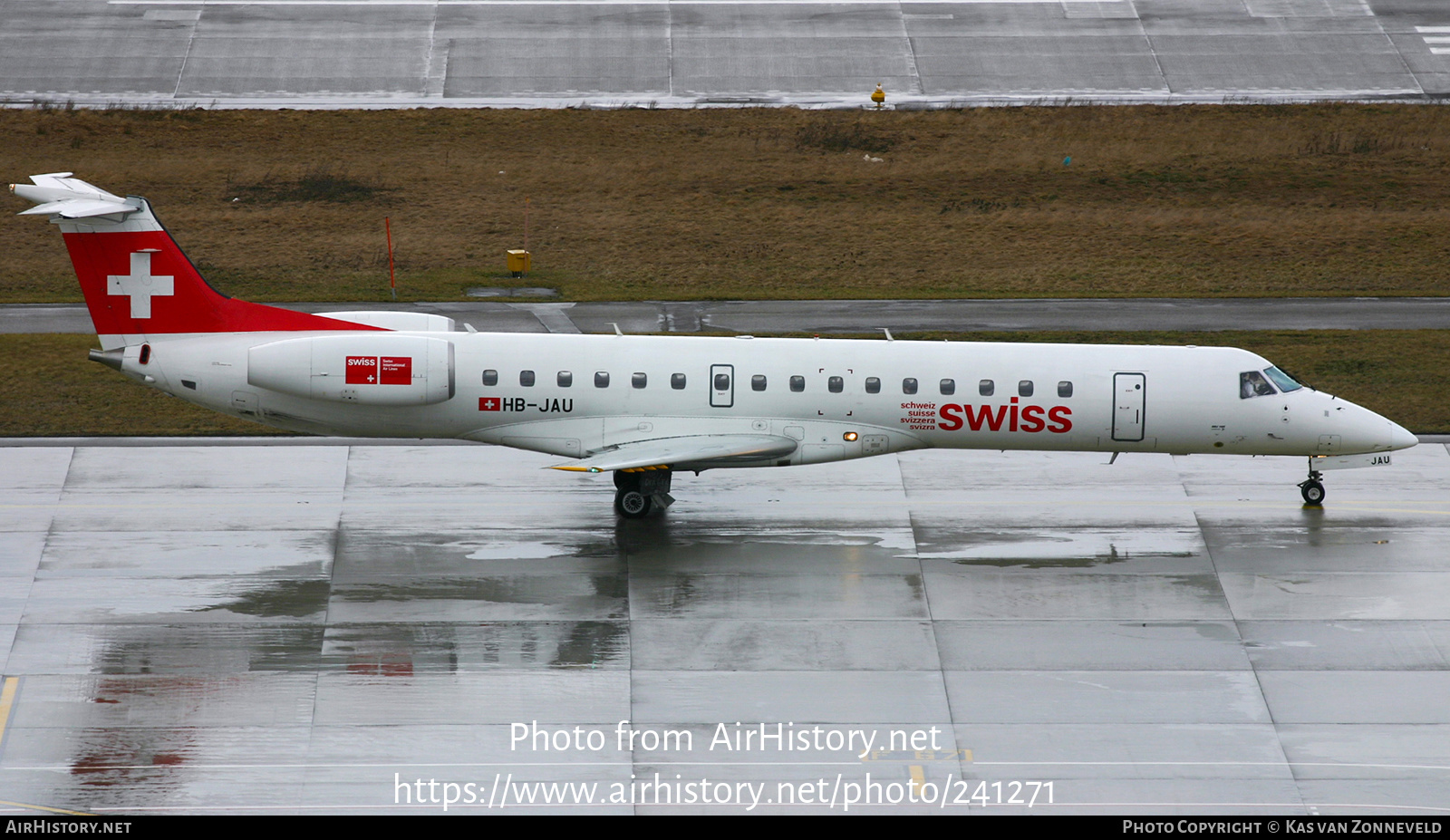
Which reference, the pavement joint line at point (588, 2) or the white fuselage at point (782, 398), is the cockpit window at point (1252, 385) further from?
the pavement joint line at point (588, 2)

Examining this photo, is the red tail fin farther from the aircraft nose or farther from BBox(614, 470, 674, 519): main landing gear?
the aircraft nose

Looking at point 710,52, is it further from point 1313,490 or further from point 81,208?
point 81,208

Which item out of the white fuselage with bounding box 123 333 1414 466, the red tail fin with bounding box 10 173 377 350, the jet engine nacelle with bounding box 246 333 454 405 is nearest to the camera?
the jet engine nacelle with bounding box 246 333 454 405

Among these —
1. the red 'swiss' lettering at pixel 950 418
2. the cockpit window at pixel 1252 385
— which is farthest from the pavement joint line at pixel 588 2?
the red 'swiss' lettering at pixel 950 418

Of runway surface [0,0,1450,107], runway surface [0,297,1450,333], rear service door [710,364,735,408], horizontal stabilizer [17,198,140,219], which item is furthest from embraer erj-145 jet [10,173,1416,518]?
runway surface [0,0,1450,107]

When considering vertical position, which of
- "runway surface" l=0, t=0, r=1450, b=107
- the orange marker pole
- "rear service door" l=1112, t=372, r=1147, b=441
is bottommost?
the orange marker pole

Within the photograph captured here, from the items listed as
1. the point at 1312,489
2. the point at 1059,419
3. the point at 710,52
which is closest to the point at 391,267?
the point at 1059,419

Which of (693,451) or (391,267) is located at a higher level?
(693,451)

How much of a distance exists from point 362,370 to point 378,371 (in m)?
0.28

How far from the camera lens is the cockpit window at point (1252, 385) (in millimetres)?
26906

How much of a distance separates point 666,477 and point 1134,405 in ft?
27.2

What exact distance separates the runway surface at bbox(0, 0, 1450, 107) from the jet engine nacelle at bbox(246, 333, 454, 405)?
34530mm

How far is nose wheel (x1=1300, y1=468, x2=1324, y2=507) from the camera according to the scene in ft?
92.4

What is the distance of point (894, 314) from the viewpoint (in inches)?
1607
